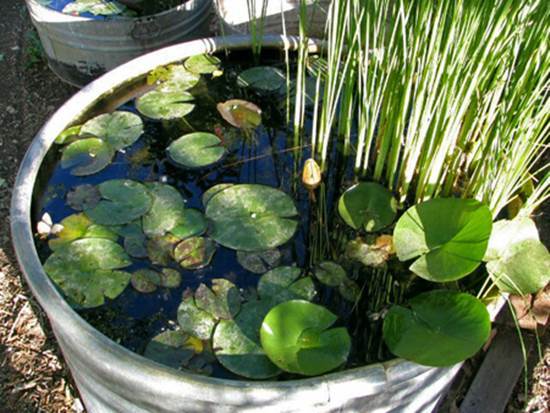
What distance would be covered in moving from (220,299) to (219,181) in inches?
13.7

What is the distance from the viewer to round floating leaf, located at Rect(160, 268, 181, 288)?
116 cm

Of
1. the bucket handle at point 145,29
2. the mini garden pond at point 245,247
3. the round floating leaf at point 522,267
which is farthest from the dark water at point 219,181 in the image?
the bucket handle at point 145,29

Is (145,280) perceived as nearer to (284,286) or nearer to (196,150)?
(284,286)

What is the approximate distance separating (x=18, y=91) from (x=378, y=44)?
1.55m

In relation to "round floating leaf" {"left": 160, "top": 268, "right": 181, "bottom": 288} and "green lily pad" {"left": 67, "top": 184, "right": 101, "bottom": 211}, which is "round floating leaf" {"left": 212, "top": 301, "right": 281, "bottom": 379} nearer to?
"round floating leaf" {"left": 160, "top": 268, "right": 181, "bottom": 288}

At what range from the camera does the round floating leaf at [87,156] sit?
4.42 ft

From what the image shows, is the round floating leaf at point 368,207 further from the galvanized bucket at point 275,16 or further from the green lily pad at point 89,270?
the galvanized bucket at point 275,16

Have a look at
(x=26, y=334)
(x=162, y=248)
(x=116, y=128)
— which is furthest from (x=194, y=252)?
(x=26, y=334)

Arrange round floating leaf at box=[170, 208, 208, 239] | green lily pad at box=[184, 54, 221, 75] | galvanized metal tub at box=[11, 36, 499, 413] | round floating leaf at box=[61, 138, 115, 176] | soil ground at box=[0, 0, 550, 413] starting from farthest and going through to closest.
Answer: green lily pad at box=[184, 54, 221, 75] < soil ground at box=[0, 0, 550, 413] < round floating leaf at box=[61, 138, 115, 176] < round floating leaf at box=[170, 208, 208, 239] < galvanized metal tub at box=[11, 36, 499, 413]

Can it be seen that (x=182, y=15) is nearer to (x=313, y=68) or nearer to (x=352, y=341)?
(x=313, y=68)

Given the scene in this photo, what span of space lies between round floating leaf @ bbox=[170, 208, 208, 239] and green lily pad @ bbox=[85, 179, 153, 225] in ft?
0.26

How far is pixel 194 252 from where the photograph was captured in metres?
1.19

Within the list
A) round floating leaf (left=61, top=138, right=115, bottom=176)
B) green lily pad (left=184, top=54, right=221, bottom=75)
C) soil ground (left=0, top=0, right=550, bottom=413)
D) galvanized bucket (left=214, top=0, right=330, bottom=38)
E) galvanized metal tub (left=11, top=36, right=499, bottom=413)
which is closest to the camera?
galvanized metal tub (left=11, top=36, right=499, bottom=413)

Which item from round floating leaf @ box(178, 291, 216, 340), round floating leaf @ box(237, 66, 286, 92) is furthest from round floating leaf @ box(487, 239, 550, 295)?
round floating leaf @ box(237, 66, 286, 92)
